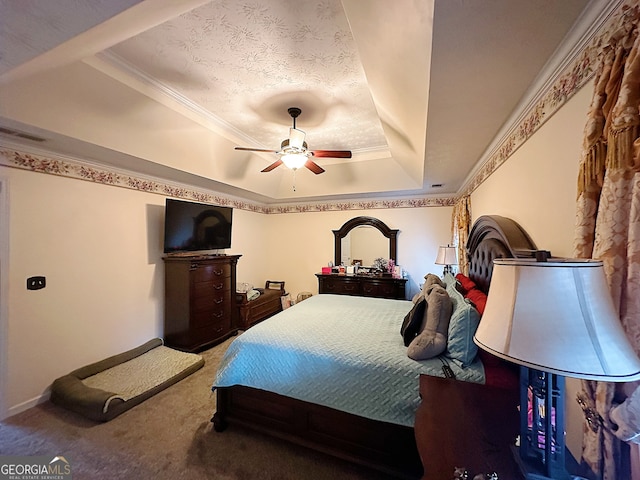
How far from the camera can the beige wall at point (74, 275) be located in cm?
219

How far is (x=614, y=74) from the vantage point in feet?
2.59

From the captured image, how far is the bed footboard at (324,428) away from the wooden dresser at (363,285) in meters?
2.82

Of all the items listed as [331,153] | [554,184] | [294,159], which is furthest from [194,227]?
[554,184]

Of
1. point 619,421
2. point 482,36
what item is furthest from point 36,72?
point 619,421

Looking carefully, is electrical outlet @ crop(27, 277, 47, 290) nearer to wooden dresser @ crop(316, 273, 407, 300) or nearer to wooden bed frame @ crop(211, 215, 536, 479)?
wooden bed frame @ crop(211, 215, 536, 479)

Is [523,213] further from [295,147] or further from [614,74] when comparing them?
[295,147]

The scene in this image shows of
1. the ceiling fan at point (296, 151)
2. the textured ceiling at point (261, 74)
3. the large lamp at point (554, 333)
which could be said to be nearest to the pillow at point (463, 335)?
the large lamp at point (554, 333)

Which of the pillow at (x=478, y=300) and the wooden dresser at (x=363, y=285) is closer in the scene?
the pillow at (x=478, y=300)

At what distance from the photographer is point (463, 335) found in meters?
1.52

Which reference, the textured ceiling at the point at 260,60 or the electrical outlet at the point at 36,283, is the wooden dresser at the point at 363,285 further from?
the electrical outlet at the point at 36,283

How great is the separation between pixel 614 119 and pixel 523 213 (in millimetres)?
1025

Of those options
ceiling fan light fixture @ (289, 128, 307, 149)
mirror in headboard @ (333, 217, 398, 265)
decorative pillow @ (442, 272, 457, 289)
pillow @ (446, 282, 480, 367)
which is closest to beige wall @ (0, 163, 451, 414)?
ceiling fan light fixture @ (289, 128, 307, 149)

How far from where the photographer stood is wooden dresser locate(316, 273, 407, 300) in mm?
4316

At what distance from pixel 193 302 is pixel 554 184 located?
141 inches
